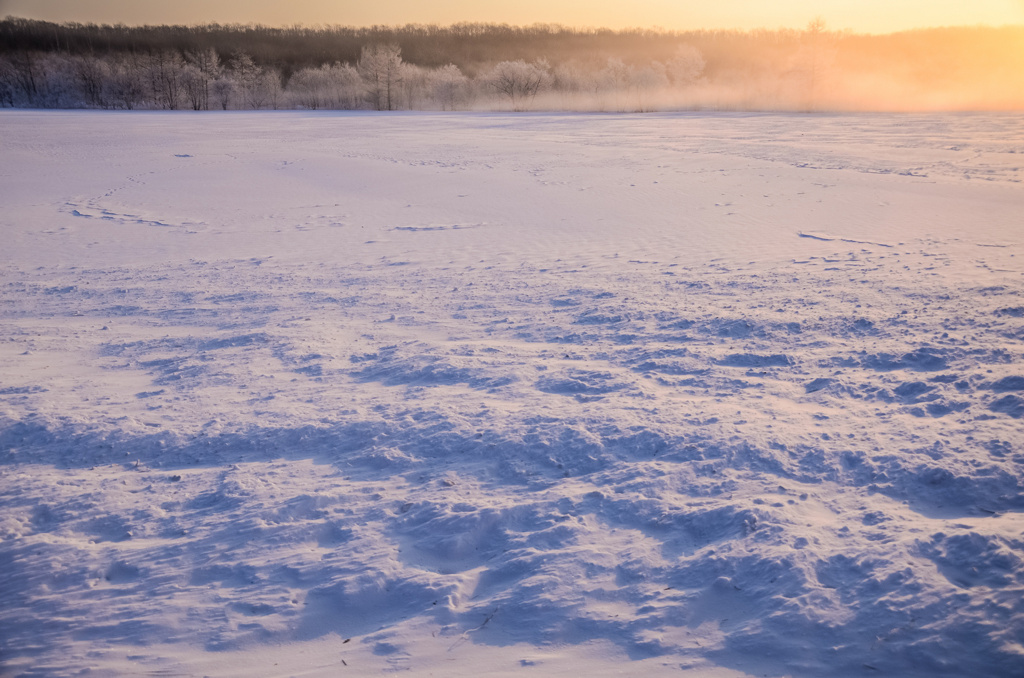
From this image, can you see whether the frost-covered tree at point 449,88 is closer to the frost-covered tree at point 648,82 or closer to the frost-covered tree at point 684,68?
the frost-covered tree at point 648,82

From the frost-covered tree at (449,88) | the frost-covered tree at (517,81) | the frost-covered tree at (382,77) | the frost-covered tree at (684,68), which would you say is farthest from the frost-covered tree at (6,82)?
the frost-covered tree at (684,68)

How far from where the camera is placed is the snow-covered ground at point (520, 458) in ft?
7.41

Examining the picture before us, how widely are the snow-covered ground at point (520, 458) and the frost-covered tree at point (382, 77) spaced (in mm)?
59802

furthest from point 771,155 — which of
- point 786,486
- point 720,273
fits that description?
point 786,486

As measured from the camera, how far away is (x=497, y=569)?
8.46 feet

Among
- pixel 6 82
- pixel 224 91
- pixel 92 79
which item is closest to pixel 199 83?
pixel 224 91

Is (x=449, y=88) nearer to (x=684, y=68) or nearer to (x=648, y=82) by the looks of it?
(x=648, y=82)

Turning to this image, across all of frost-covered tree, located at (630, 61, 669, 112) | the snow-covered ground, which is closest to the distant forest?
frost-covered tree, located at (630, 61, 669, 112)

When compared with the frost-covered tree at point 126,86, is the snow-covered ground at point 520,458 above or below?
below

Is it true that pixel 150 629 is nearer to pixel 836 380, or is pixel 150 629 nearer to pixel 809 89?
pixel 836 380

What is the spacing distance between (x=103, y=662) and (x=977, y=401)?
4.73m

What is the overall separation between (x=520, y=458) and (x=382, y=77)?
6625 centimetres

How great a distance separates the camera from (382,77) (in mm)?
61625

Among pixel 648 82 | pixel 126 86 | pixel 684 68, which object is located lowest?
pixel 648 82
